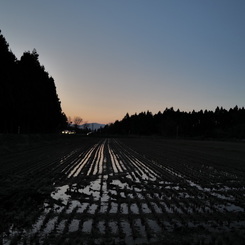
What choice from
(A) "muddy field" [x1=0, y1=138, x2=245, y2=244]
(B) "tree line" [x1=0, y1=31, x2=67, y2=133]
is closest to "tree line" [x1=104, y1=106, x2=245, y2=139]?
(B) "tree line" [x1=0, y1=31, x2=67, y2=133]

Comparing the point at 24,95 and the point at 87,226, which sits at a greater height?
the point at 24,95

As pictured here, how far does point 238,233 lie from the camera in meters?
5.06

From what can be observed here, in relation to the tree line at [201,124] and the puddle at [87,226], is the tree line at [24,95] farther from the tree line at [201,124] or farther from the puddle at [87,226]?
the tree line at [201,124]

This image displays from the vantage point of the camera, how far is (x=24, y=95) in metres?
36.7

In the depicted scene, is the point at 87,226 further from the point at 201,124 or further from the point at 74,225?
the point at 201,124

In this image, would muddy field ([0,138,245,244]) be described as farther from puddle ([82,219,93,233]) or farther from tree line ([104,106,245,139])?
tree line ([104,106,245,139])

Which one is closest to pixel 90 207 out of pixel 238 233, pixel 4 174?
pixel 238 233

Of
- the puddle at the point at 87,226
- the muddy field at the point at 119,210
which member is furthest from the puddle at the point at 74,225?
the puddle at the point at 87,226

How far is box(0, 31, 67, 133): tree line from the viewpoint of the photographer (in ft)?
102

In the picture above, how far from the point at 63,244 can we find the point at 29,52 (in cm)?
4509

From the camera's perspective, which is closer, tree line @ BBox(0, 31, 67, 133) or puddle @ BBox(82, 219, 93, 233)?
puddle @ BBox(82, 219, 93, 233)

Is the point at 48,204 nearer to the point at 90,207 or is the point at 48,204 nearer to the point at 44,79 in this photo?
the point at 90,207

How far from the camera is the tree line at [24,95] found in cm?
3119

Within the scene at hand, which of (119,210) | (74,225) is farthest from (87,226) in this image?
(119,210)
